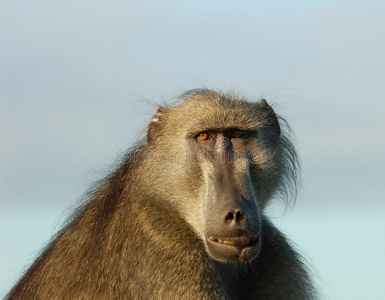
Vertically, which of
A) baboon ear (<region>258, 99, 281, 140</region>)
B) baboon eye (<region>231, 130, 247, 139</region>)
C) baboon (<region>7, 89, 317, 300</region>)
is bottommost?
baboon (<region>7, 89, 317, 300</region>)

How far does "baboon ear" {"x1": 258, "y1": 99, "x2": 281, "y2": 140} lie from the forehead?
93 mm

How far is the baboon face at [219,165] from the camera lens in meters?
6.39

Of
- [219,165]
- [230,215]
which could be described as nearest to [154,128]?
[219,165]

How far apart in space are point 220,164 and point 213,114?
76 centimetres

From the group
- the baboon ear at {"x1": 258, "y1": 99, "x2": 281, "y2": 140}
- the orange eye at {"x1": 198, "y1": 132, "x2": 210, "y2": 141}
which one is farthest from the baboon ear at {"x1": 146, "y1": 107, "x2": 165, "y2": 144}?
the baboon ear at {"x1": 258, "y1": 99, "x2": 281, "y2": 140}

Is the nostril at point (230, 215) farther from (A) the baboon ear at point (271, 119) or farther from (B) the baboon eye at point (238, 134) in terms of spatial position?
(A) the baboon ear at point (271, 119)

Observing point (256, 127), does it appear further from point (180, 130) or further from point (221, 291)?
point (221, 291)

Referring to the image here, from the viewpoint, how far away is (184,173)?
7016 mm

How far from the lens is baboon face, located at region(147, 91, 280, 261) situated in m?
6.39

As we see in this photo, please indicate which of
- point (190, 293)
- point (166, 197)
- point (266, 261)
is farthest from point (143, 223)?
point (266, 261)

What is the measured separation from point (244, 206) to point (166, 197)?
1.10 m

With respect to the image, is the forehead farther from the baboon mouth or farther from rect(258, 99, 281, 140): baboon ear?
the baboon mouth

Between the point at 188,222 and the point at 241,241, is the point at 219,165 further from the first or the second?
the point at 241,241

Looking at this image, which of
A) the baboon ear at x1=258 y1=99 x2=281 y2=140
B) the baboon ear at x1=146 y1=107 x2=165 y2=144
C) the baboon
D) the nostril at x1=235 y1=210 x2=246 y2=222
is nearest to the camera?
the nostril at x1=235 y1=210 x2=246 y2=222
